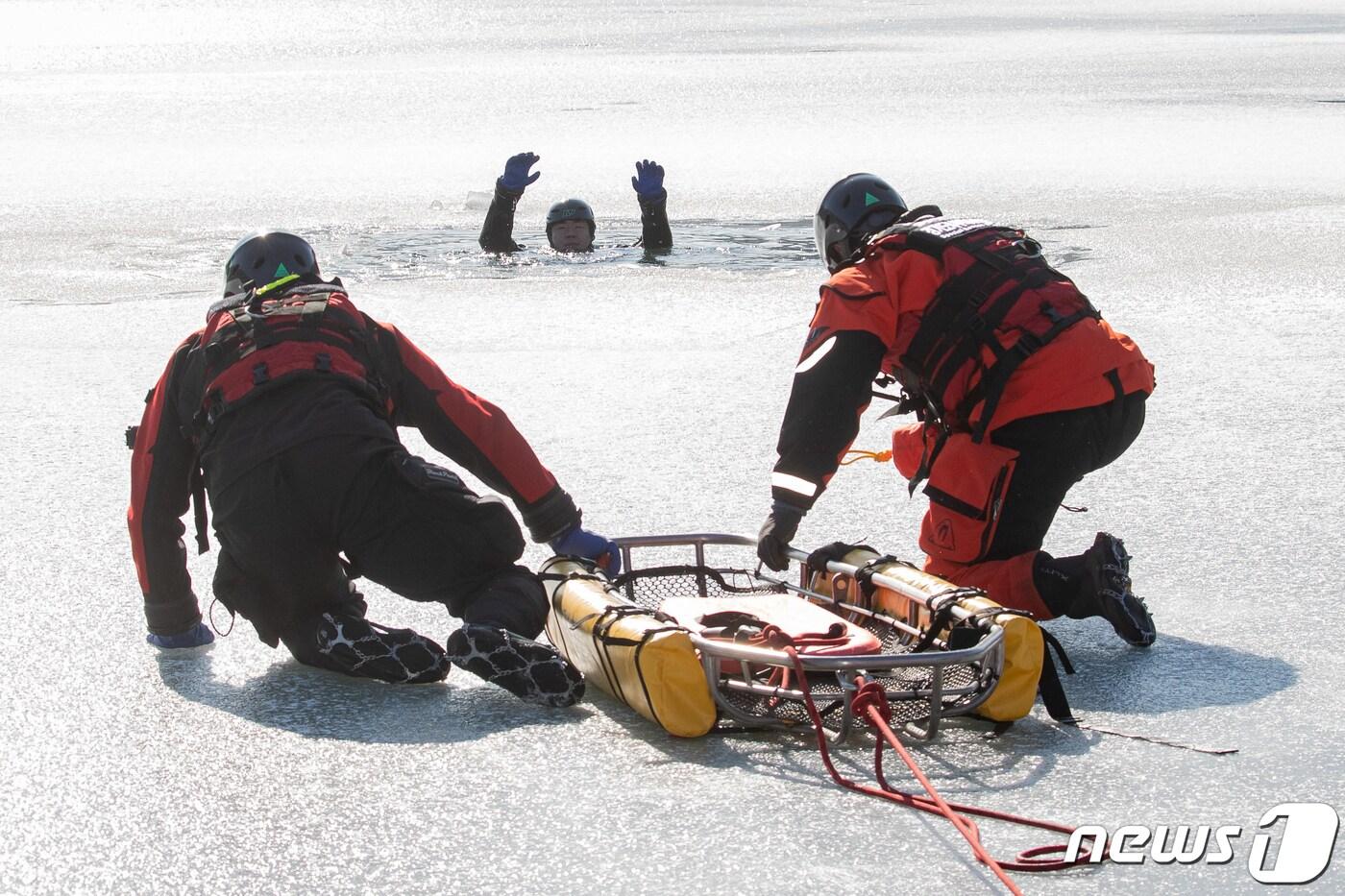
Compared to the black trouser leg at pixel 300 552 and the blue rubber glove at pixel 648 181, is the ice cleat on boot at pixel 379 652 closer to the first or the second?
the black trouser leg at pixel 300 552

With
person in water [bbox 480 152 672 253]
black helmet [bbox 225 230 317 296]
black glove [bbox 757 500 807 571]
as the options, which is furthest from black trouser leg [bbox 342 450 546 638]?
person in water [bbox 480 152 672 253]

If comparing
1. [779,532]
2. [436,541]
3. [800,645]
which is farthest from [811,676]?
[436,541]

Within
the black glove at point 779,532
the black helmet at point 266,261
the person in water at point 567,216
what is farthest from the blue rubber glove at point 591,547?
the person in water at point 567,216

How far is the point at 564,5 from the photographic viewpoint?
43.2 metres

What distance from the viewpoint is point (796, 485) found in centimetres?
359

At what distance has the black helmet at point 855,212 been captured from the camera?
13.5 ft

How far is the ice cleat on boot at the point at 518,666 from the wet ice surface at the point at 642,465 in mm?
70

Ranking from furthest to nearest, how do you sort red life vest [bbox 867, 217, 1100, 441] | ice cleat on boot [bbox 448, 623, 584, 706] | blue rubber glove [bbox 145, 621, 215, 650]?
red life vest [bbox 867, 217, 1100, 441]
blue rubber glove [bbox 145, 621, 215, 650]
ice cleat on boot [bbox 448, 623, 584, 706]

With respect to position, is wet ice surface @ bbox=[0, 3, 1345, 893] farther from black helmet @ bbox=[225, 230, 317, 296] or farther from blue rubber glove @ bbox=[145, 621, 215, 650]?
black helmet @ bbox=[225, 230, 317, 296]

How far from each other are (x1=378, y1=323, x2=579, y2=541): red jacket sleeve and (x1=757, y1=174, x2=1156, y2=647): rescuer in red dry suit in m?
0.46

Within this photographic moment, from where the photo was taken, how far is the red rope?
96.1 inches

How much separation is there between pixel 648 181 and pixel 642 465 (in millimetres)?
4682

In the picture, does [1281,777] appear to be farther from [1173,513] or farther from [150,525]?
[150,525]

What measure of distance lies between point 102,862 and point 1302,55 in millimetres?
22800
